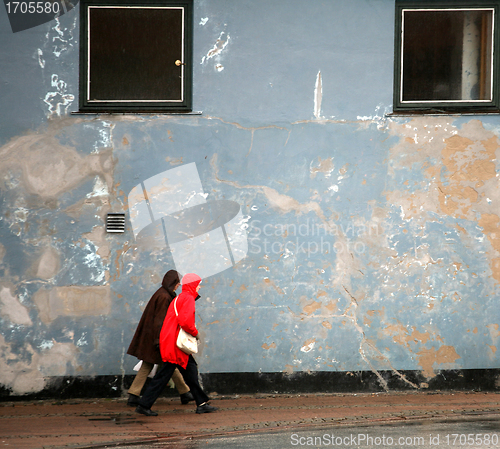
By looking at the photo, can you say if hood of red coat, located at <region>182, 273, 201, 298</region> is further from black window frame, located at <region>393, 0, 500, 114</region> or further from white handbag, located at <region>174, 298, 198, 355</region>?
black window frame, located at <region>393, 0, 500, 114</region>

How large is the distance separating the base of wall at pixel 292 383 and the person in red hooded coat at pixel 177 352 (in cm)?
84

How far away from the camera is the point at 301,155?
7824 millimetres

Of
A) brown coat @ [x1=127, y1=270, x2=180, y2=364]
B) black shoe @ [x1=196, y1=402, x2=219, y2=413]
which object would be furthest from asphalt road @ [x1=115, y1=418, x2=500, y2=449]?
brown coat @ [x1=127, y1=270, x2=180, y2=364]

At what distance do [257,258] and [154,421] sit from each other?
2408mm

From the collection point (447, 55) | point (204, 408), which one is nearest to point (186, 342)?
point (204, 408)

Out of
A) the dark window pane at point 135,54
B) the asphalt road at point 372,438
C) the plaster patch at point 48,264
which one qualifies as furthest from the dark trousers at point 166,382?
the dark window pane at point 135,54

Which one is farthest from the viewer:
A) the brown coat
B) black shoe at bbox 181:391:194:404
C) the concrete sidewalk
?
black shoe at bbox 181:391:194:404

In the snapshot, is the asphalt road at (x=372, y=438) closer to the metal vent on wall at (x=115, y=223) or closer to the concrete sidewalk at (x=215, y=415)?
the concrete sidewalk at (x=215, y=415)

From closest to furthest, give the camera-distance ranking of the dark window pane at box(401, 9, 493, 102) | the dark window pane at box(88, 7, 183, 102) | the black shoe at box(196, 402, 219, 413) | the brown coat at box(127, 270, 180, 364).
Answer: the black shoe at box(196, 402, 219, 413) → the brown coat at box(127, 270, 180, 364) → the dark window pane at box(88, 7, 183, 102) → the dark window pane at box(401, 9, 493, 102)

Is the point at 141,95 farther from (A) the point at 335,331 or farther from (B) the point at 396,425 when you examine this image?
(B) the point at 396,425

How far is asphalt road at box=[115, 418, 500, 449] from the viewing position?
18.0 feet

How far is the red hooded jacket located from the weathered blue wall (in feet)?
3.19

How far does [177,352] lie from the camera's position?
21.9ft

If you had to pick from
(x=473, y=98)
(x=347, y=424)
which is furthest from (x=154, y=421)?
(x=473, y=98)
